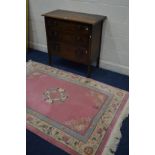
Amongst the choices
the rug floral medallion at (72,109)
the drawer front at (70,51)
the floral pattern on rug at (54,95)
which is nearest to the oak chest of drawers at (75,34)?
the drawer front at (70,51)

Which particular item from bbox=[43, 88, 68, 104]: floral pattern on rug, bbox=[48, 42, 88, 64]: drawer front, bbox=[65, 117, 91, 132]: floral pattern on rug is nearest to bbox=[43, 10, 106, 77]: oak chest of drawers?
bbox=[48, 42, 88, 64]: drawer front

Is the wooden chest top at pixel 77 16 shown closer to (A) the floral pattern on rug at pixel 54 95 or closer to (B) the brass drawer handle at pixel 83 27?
(B) the brass drawer handle at pixel 83 27

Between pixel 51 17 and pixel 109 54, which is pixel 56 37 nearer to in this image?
pixel 51 17

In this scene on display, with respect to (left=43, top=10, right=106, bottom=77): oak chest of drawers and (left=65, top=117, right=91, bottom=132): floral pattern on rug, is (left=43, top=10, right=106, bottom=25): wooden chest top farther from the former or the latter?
(left=65, top=117, right=91, bottom=132): floral pattern on rug

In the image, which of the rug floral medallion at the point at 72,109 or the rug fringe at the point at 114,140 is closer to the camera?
the rug fringe at the point at 114,140

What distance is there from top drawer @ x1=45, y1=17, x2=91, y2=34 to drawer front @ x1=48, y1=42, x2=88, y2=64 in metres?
0.23

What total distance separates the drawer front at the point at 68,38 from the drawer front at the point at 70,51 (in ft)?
0.19

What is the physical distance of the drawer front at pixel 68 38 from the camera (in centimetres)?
247

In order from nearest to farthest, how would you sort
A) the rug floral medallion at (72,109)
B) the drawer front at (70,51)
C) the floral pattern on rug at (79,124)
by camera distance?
the rug floral medallion at (72,109)
the floral pattern on rug at (79,124)
the drawer front at (70,51)

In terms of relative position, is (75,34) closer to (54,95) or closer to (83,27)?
(83,27)

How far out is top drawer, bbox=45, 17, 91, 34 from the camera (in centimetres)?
238

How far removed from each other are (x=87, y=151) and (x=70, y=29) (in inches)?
62.8
